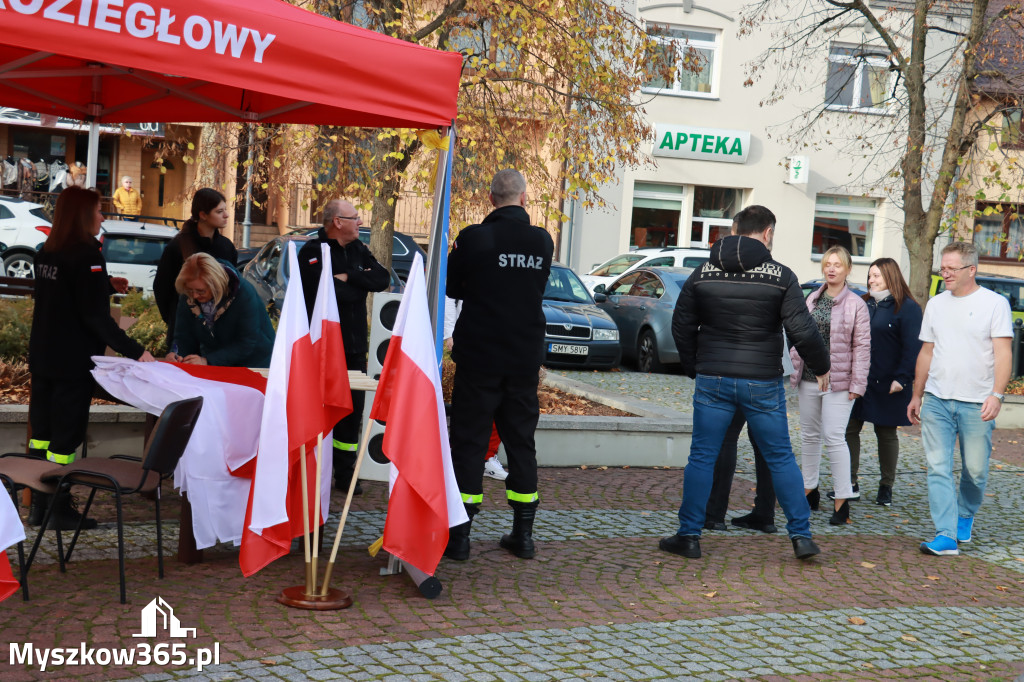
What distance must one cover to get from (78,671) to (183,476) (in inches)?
59.6

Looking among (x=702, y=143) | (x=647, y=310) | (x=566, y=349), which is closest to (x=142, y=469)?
(x=566, y=349)

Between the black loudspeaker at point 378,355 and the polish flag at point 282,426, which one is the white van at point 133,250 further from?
the polish flag at point 282,426

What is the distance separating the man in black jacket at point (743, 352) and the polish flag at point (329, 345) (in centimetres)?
225

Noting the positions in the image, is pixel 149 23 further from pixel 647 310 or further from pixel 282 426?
pixel 647 310

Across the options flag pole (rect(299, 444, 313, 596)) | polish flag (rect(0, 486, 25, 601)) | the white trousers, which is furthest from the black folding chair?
the white trousers

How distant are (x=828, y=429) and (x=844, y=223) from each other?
21.3 meters

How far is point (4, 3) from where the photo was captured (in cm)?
442

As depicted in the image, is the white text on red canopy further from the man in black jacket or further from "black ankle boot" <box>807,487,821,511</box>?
"black ankle boot" <box>807,487,821,511</box>

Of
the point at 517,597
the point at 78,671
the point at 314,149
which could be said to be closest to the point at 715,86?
the point at 314,149

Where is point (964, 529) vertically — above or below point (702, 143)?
below

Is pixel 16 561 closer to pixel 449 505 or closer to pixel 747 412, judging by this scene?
pixel 449 505

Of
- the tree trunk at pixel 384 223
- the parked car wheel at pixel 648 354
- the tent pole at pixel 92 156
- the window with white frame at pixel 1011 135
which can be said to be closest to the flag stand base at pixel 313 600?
the tent pole at pixel 92 156

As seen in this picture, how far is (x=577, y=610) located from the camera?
5344 mm

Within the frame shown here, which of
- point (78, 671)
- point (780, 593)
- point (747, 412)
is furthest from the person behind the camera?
point (747, 412)
